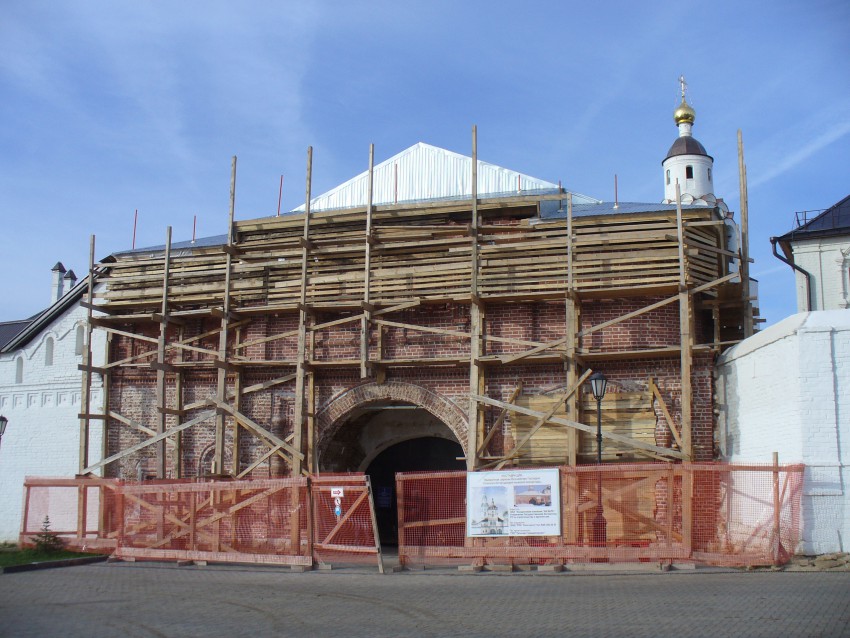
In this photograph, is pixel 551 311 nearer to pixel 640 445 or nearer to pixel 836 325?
pixel 640 445

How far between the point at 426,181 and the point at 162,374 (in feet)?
27.1

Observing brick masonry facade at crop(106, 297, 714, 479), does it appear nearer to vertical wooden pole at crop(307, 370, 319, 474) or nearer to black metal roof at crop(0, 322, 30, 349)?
vertical wooden pole at crop(307, 370, 319, 474)

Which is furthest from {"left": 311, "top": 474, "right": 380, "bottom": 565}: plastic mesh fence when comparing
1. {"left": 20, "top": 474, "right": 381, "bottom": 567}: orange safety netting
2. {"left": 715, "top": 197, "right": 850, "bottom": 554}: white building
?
{"left": 715, "top": 197, "right": 850, "bottom": 554}: white building

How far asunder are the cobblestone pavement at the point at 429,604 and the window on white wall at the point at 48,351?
996 cm

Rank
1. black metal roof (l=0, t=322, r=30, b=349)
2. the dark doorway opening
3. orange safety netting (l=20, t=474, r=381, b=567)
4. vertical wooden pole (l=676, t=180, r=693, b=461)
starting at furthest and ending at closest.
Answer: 1. black metal roof (l=0, t=322, r=30, b=349)
2. the dark doorway opening
3. vertical wooden pole (l=676, t=180, r=693, b=461)
4. orange safety netting (l=20, t=474, r=381, b=567)

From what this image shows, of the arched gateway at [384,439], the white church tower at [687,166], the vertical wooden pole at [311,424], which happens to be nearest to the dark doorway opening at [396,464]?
the arched gateway at [384,439]

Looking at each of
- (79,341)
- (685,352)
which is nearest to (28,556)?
(79,341)

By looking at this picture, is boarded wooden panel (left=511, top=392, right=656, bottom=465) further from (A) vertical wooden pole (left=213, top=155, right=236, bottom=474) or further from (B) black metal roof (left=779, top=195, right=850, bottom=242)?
(B) black metal roof (left=779, top=195, right=850, bottom=242)

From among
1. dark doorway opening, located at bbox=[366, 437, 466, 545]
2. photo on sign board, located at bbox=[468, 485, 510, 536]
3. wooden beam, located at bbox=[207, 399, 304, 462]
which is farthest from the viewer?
dark doorway opening, located at bbox=[366, 437, 466, 545]

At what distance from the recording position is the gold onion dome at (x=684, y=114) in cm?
4622

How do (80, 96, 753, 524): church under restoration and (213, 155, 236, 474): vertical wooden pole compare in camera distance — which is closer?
(80, 96, 753, 524): church under restoration

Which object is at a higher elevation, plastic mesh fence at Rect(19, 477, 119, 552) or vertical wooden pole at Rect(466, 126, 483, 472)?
vertical wooden pole at Rect(466, 126, 483, 472)

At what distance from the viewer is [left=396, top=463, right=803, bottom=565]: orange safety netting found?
14.1 m

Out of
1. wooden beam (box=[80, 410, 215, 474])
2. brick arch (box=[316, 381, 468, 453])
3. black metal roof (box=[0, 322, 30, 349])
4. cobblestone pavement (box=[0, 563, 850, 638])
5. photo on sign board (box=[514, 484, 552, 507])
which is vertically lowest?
cobblestone pavement (box=[0, 563, 850, 638])
